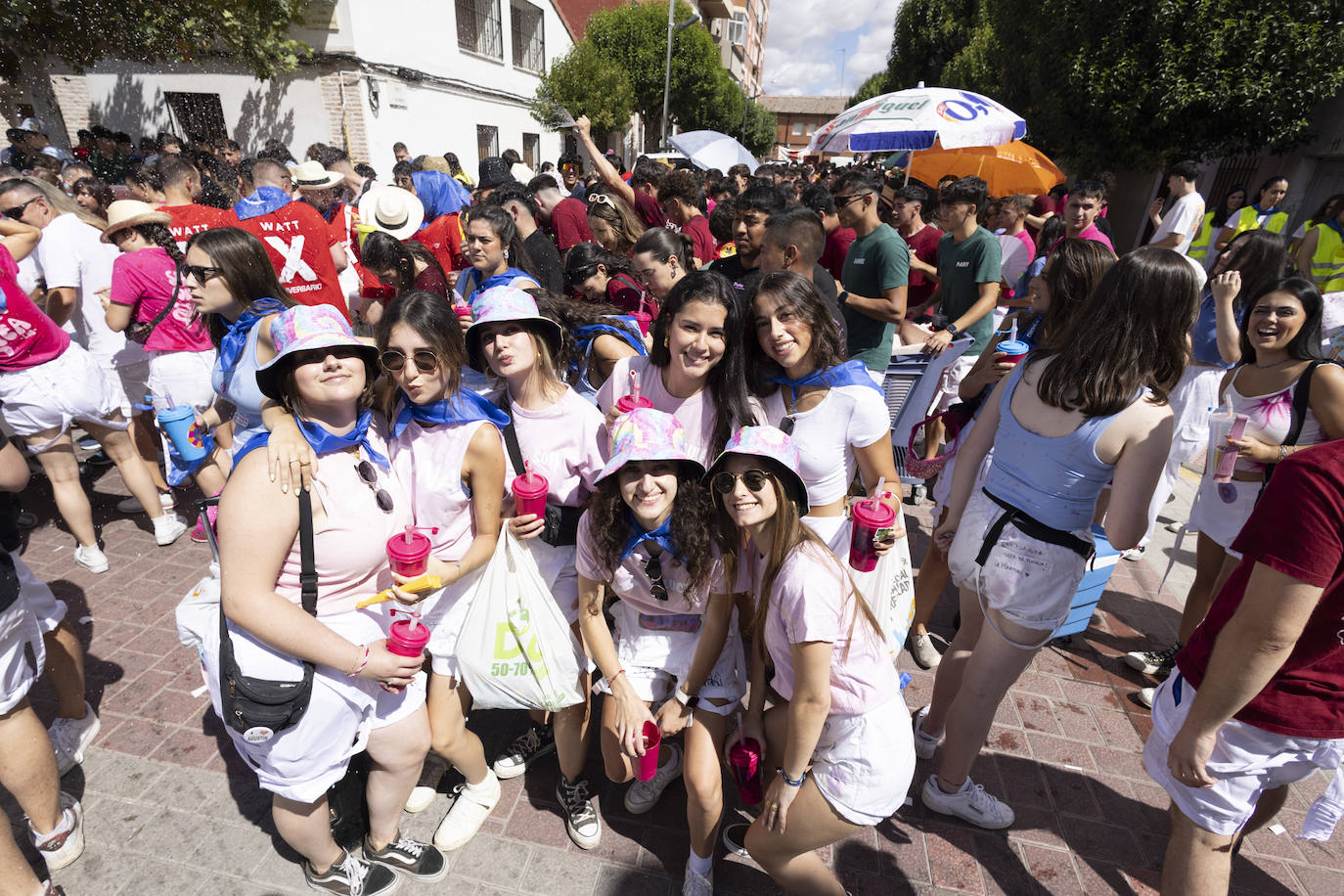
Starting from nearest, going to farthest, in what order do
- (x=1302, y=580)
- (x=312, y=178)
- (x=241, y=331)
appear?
1. (x=1302, y=580)
2. (x=241, y=331)
3. (x=312, y=178)

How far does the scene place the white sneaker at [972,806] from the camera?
2.64m

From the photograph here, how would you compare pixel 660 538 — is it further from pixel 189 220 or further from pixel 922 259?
pixel 922 259

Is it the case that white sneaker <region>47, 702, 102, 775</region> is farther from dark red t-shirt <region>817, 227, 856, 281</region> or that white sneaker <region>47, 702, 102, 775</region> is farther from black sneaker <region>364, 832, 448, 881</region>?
dark red t-shirt <region>817, 227, 856, 281</region>

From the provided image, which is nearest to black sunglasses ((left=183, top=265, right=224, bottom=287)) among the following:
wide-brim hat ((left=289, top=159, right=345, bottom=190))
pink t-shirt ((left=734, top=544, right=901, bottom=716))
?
pink t-shirt ((left=734, top=544, right=901, bottom=716))

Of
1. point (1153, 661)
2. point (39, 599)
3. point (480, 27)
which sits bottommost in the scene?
Answer: point (1153, 661)

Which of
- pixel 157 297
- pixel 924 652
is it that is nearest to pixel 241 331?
pixel 157 297

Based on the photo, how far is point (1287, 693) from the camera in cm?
169

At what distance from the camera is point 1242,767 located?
176 cm

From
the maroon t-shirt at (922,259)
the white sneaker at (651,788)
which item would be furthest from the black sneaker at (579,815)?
the maroon t-shirt at (922,259)

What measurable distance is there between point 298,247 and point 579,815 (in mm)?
4443

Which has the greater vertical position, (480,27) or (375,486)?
(480,27)

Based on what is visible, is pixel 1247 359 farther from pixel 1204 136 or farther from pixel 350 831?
pixel 1204 136

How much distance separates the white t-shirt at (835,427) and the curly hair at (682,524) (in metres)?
0.59

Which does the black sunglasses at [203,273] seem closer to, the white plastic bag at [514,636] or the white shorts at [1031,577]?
the white plastic bag at [514,636]
